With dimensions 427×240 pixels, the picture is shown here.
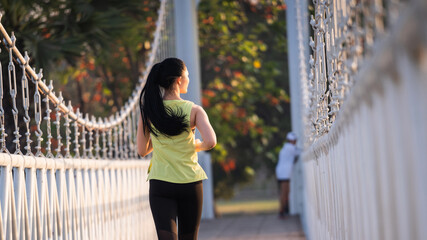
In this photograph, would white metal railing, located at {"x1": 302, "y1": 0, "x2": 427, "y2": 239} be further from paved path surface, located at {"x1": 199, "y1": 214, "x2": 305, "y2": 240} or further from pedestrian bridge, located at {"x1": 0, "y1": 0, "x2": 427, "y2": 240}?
paved path surface, located at {"x1": 199, "y1": 214, "x2": 305, "y2": 240}

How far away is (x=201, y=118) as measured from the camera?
3.54m

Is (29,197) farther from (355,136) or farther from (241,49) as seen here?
(241,49)

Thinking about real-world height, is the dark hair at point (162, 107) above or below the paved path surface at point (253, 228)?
above

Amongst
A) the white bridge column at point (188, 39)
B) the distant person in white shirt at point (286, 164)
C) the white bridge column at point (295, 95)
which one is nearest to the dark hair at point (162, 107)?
the white bridge column at point (295, 95)

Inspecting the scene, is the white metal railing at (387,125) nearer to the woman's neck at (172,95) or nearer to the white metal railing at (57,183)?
the woman's neck at (172,95)

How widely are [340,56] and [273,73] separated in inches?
479

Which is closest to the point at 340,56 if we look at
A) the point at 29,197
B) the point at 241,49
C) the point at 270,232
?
the point at 29,197

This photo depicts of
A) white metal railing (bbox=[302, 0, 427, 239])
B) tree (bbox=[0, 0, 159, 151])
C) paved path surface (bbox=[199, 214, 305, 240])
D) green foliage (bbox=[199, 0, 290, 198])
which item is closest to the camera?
white metal railing (bbox=[302, 0, 427, 239])

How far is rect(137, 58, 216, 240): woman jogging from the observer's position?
3.48m

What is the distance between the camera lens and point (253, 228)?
9867mm

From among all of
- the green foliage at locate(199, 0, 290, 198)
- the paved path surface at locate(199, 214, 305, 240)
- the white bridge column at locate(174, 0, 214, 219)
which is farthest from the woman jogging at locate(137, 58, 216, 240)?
the green foliage at locate(199, 0, 290, 198)

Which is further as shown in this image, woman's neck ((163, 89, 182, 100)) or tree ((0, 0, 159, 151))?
tree ((0, 0, 159, 151))

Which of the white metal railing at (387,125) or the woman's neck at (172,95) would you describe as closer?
the white metal railing at (387,125)

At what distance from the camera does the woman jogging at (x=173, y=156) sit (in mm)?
3477
